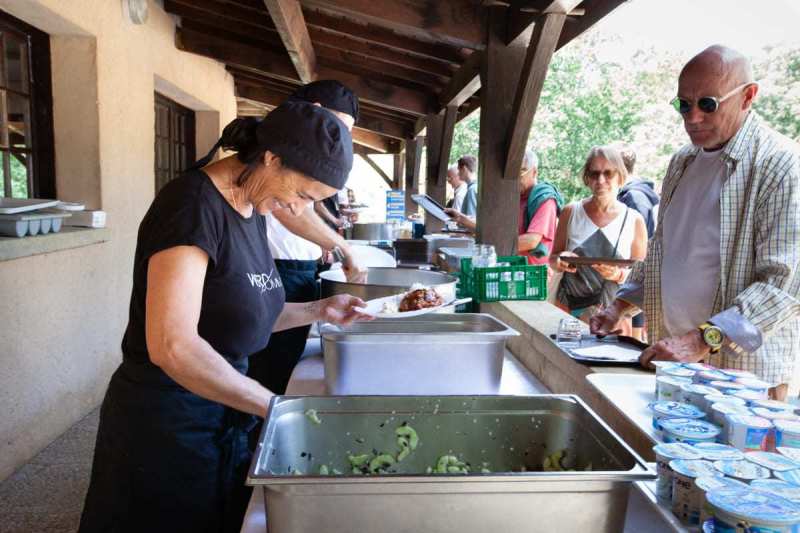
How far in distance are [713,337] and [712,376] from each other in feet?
1.42

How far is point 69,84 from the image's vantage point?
3471mm

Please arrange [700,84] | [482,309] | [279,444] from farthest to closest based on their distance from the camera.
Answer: [482,309]
[700,84]
[279,444]

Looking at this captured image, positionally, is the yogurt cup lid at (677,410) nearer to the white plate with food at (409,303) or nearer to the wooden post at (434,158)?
the white plate with food at (409,303)

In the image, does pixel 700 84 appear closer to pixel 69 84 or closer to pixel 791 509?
pixel 791 509

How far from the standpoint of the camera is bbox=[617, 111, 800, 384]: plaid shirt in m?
1.60

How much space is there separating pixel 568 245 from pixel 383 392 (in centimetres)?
Result: 224

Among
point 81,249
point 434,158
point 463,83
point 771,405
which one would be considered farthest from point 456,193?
point 771,405

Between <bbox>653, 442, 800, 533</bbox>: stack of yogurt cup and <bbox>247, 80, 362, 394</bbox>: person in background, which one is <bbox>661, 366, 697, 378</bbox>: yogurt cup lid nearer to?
<bbox>653, 442, 800, 533</bbox>: stack of yogurt cup

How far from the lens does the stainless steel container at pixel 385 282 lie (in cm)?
205

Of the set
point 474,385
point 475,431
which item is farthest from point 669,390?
point 474,385

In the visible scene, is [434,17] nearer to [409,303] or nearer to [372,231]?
[409,303]

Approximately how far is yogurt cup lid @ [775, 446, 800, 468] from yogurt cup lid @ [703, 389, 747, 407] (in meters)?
0.12

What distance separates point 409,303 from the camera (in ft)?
6.28

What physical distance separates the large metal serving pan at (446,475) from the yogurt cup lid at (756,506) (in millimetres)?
95
